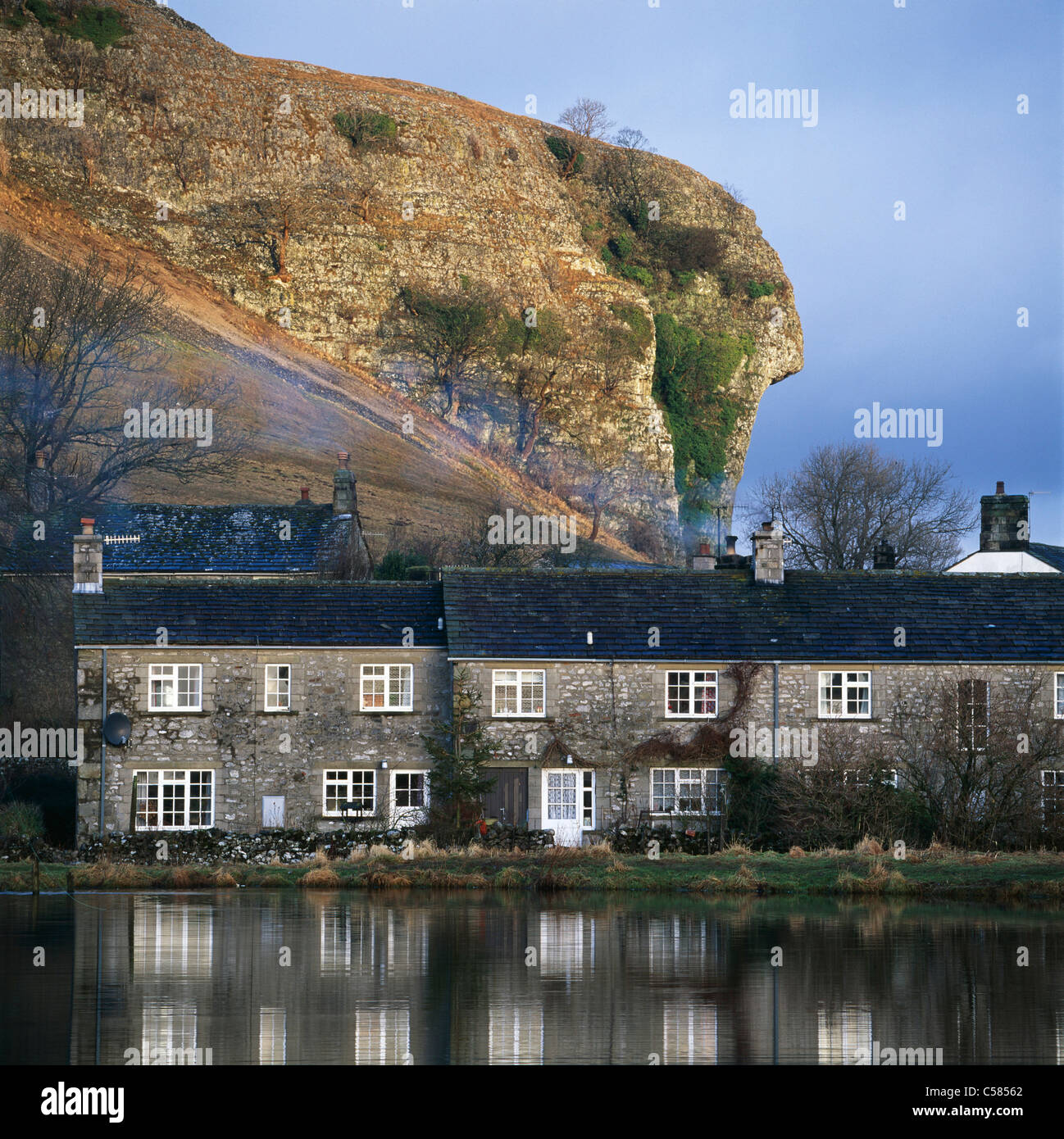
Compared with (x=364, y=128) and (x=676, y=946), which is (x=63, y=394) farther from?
(x=364, y=128)

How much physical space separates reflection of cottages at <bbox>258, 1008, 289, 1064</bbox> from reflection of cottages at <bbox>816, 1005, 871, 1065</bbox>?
4.52 metres

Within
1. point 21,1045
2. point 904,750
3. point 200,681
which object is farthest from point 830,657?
point 21,1045

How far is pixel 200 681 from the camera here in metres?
33.4

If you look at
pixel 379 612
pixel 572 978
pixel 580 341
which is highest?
pixel 580 341

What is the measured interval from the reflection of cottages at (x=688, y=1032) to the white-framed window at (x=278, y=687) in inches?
788

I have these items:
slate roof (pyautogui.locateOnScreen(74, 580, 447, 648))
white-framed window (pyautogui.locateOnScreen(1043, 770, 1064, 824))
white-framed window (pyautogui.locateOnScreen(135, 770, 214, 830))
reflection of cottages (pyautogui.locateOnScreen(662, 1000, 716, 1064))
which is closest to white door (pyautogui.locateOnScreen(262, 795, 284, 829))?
white-framed window (pyautogui.locateOnScreen(135, 770, 214, 830))

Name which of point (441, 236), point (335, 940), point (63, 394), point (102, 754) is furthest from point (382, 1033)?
point (441, 236)

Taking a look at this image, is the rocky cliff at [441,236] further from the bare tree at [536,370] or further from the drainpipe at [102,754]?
the drainpipe at [102,754]

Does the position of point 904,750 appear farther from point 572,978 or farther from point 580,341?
point 580,341

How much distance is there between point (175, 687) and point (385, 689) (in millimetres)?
4654

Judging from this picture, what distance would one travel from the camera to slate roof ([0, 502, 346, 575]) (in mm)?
42188

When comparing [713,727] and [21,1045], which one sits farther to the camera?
[713,727]

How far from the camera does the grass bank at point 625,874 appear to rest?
2536 centimetres

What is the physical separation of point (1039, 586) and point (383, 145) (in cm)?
7420
